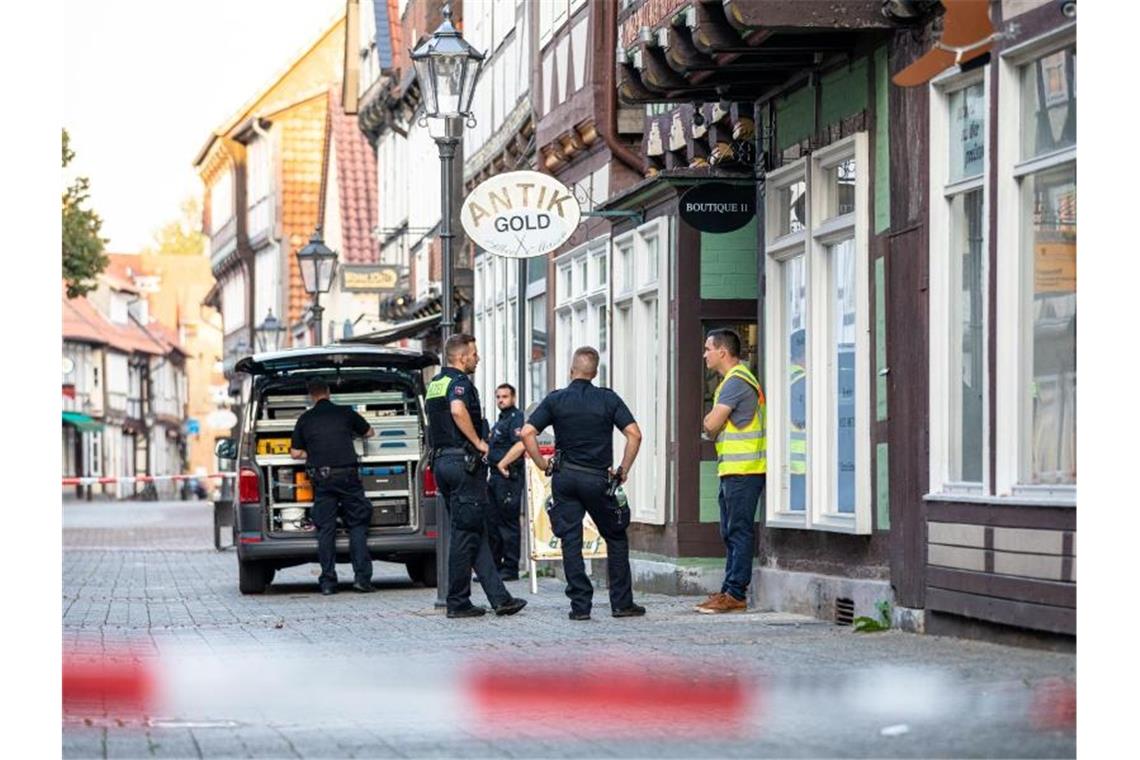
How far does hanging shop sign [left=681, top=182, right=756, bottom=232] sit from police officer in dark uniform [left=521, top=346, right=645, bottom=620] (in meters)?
1.81

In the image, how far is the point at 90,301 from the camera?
399ft

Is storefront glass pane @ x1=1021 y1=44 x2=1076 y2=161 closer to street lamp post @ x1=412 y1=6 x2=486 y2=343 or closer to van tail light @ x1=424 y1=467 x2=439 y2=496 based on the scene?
street lamp post @ x1=412 y1=6 x2=486 y2=343

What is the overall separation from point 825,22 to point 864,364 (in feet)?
7.35

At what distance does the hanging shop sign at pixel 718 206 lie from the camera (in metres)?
18.7

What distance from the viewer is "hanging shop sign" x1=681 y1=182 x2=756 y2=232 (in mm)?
18719

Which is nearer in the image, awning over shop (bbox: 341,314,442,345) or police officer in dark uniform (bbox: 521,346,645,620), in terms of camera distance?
police officer in dark uniform (bbox: 521,346,645,620)

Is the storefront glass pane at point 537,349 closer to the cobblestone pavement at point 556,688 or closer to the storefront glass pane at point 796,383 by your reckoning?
the cobblestone pavement at point 556,688

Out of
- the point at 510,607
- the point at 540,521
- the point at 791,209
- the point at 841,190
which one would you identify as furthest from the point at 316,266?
the point at 841,190

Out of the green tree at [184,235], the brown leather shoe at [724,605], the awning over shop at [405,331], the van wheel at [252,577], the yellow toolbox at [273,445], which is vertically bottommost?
the van wheel at [252,577]

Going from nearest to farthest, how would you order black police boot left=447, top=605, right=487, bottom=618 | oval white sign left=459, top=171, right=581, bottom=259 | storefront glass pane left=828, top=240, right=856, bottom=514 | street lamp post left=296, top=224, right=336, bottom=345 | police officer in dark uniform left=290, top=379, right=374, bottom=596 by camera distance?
storefront glass pane left=828, top=240, right=856, bottom=514
black police boot left=447, top=605, right=487, bottom=618
oval white sign left=459, top=171, right=581, bottom=259
police officer in dark uniform left=290, top=379, right=374, bottom=596
street lamp post left=296, top=224, right=336, bottom=345

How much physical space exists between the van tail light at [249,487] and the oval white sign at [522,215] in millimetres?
4236

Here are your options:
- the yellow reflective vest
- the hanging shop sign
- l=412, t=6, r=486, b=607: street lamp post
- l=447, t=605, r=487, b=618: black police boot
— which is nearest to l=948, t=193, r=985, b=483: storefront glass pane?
the yellow reflective vest

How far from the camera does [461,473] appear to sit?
58.2 ft

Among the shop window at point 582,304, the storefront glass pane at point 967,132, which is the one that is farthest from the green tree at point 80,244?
the storefront glass pane at point 967,132
